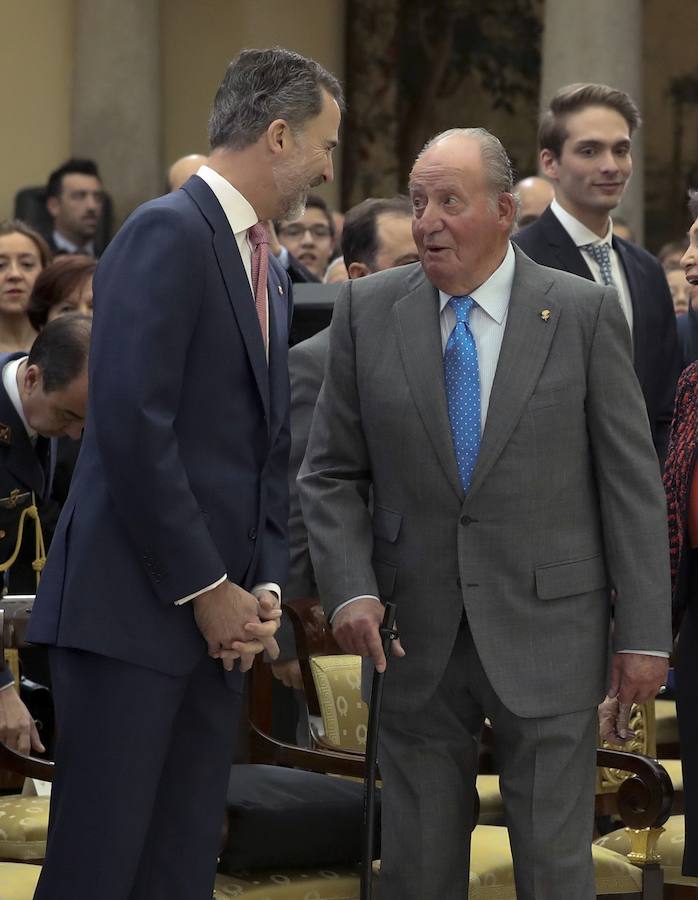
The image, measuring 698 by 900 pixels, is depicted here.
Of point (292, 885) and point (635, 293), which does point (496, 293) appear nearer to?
point (292, 885)

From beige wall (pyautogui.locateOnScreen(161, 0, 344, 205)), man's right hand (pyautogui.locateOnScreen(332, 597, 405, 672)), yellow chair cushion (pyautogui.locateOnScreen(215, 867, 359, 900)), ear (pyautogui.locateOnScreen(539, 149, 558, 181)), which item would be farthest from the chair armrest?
beige wall (pyautogui.locateOnScreen(161, 0, 344, 205))

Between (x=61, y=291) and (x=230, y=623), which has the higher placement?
(x=61, y=291)

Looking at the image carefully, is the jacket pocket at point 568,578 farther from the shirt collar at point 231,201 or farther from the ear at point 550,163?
the ear at point 550,163

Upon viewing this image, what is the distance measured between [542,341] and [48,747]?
1.60m

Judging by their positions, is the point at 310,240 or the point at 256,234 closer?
the point at 256,234

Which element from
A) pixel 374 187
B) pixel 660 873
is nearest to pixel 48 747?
pixel 660 873

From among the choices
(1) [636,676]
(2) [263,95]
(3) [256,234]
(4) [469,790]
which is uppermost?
(2) [263,95]

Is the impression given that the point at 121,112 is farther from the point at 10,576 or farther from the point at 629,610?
the point at 629,610

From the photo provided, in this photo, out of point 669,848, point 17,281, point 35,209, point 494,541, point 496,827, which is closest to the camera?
point 494,541

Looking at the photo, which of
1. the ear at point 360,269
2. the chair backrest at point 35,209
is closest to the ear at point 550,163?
the ear at point 360,269

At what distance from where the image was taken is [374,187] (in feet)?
39.1

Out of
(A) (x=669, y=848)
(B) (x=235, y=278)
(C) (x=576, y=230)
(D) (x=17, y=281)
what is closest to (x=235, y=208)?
(B) (x=235, y=278)

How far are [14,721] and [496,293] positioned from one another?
125 cm

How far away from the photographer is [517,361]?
316 centimetres
